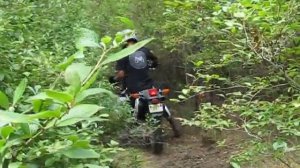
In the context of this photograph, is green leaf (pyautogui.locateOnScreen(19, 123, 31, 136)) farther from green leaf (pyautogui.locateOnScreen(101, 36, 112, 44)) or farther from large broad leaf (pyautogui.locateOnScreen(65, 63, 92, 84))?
green leaf (pyautogui.locateOnScreen(101, 36, 112, 44))

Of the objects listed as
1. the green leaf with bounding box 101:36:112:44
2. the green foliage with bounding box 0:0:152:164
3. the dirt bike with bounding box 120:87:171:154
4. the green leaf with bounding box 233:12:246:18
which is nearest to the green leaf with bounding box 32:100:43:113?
the green foliage with bounding box 0:0:152:164

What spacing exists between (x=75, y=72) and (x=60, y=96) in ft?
0.28

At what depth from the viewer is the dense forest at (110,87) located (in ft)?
3.71

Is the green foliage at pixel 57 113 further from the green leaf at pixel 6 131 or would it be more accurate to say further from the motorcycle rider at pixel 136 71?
the motorcycle rider at pixel 136 71

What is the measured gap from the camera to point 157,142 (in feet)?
20.5

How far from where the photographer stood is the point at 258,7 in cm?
278

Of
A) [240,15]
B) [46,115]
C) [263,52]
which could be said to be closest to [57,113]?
[46,115]

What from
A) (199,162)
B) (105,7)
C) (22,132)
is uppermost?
(105,7)

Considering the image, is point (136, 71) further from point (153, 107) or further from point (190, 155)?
point (190, 155)

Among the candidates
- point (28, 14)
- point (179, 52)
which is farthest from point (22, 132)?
point (179, 52)

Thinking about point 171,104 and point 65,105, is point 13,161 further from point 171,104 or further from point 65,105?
point 171,104

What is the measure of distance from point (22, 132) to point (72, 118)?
0.48 feet

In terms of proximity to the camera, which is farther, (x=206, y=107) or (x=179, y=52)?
(x=179, y=52)

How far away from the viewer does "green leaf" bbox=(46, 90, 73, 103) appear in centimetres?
102
